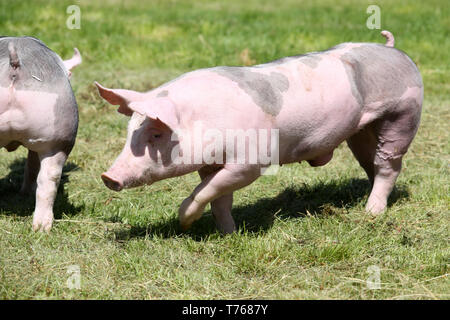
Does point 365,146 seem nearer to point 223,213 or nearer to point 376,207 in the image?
point 376,207

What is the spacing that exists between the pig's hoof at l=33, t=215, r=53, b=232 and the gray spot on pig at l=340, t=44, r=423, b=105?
1.99 m

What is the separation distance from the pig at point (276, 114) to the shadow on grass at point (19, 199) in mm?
988

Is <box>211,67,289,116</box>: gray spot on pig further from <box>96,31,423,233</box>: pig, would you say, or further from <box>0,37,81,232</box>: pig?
<box>0,37,81,232</box>: pig

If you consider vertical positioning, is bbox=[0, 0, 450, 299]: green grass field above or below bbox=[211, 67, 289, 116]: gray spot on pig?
below

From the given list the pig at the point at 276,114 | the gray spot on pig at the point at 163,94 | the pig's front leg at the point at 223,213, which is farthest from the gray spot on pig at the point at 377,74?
the gray spot on pig at the point at 163,94

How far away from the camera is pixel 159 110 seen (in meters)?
3.24

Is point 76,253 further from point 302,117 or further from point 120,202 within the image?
A: point 302,117

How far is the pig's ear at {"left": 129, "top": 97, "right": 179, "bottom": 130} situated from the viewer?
3197 mm

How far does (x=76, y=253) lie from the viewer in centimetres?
351

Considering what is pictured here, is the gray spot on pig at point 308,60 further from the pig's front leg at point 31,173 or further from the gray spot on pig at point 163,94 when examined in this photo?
the pig's front leg at point 31,173

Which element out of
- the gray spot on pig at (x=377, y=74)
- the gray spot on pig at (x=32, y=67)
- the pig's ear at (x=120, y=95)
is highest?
the gray spot on pig at (x=32, y=67)

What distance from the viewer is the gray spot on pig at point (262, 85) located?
353 centimetres

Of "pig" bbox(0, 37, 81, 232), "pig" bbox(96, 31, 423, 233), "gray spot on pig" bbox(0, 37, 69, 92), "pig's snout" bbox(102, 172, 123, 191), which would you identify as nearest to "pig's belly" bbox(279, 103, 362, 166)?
"pig" bbox(96, 31, 423, 233)

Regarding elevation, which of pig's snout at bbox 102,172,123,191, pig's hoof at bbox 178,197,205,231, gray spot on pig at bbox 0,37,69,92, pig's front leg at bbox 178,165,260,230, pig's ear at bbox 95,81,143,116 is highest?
gray spot on pig at bbox 0,37,69,92
